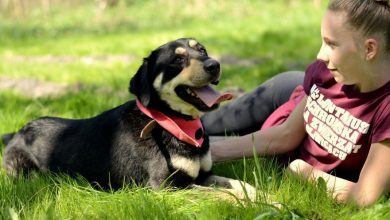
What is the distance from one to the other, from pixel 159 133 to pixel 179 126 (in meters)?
0.14

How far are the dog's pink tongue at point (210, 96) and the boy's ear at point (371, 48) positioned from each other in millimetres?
930

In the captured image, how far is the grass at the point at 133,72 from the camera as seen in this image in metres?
3.08

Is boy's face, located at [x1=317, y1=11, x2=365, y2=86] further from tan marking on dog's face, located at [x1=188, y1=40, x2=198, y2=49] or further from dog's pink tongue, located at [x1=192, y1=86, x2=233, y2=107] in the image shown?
tan marking on dog's face, located at [x1=188, y1=40, x2=198, y2=49]

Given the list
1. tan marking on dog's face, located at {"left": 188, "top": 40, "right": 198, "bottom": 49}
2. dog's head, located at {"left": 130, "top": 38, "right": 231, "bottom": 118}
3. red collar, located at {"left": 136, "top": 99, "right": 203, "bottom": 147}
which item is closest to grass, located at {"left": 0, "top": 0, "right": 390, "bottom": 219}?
red collar, located at {"left": 136, "top": 99, "right": 203, "bottom": 147}

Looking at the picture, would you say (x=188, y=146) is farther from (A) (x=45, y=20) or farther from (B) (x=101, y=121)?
(A) (x=45, y=20)

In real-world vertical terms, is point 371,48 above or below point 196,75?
above

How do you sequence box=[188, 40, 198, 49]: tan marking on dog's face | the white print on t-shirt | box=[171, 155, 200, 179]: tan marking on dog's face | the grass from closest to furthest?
the grass
the white print on t-shirt
box=[171, 155, 200, 179]: tan marking on dog's face
box=[188, 40, 198, 49]: tan marking on dog's face

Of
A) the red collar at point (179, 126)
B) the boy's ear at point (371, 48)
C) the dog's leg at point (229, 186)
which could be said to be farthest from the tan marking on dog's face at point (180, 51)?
the boy's ear at point (371, 48)

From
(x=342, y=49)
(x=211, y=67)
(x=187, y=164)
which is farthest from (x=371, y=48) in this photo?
(x=187, y=164)

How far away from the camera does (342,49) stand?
3.18 metres

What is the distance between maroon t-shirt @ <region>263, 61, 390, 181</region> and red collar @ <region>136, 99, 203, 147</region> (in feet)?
2.45

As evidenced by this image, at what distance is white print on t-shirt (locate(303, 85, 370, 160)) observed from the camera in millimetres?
3352

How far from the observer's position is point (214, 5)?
22.9m

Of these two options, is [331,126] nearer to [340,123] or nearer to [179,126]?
[340,123]
